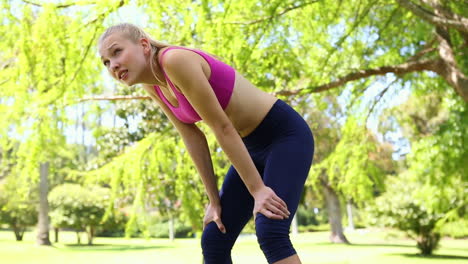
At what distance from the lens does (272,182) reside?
1.70m

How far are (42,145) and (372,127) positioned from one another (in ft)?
14.9

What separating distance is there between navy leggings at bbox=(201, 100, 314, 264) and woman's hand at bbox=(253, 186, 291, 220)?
2 centimetres

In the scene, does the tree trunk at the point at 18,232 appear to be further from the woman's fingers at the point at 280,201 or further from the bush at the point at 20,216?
the woman's fingers at the point at 280,201

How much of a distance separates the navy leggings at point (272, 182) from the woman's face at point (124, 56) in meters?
0.45

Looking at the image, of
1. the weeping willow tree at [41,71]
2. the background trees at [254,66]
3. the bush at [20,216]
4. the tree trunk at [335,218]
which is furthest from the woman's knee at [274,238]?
the bush at [20,216]

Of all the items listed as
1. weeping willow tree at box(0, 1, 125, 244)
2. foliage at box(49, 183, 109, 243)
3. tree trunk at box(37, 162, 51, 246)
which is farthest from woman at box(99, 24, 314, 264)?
tree trunk at box(37, 162, 51, 246)

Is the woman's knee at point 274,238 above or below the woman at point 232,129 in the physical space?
below

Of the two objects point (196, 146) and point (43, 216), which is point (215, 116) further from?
point (43, 216)

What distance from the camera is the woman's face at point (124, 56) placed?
1.71 metres

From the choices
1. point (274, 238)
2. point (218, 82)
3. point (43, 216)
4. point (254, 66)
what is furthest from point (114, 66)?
point (43, 216)

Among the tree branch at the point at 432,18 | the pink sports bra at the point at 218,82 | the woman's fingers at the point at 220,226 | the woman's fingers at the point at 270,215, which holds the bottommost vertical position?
the woman's fingers at the point at 220,226

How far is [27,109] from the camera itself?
5.49 metres

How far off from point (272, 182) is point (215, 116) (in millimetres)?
274

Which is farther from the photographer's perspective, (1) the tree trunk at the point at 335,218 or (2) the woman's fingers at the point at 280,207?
(1) the tree trunk at the point at 335,218
